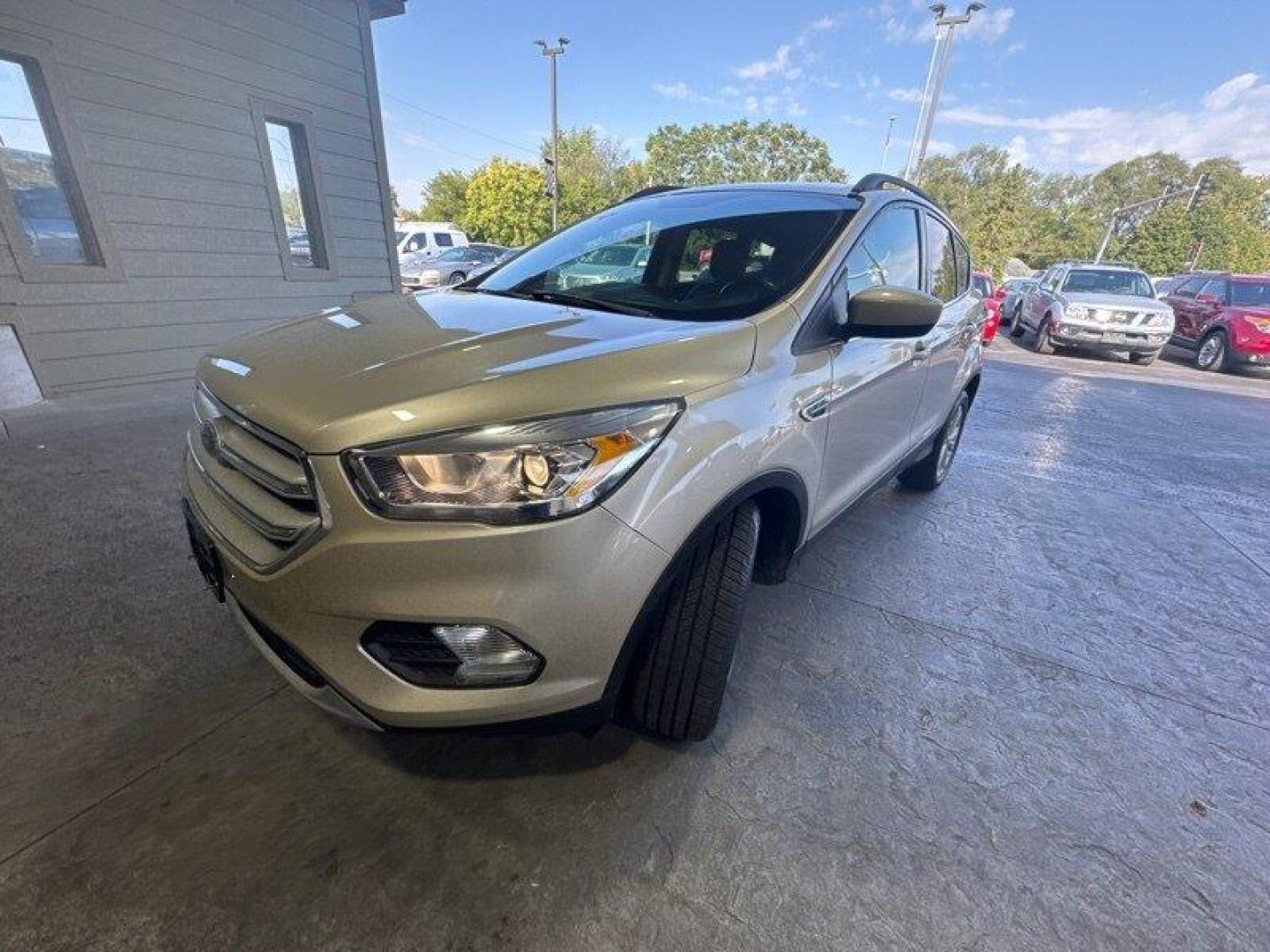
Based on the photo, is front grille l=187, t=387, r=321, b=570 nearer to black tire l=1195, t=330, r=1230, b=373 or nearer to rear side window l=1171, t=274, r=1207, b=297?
black tire l=1195, t=330, r=1230, b=373

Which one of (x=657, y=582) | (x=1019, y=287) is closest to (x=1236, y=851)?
(x=657, y=582)

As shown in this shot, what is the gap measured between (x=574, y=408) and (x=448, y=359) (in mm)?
356

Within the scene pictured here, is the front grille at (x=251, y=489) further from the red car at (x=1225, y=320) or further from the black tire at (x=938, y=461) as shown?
the red car at (x=1225, y=320)

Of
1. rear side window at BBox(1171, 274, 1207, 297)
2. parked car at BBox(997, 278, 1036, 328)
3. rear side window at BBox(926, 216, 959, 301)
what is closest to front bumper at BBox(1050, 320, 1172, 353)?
rear side window at BBox(1171, 274, 1207, 297)

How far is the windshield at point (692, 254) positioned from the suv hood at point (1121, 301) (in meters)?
10.8

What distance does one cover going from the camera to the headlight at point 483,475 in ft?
3.80

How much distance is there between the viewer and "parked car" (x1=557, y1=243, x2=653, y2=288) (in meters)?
2.29

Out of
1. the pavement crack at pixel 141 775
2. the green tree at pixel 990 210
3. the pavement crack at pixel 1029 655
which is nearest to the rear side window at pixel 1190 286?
the pavement crack at pixel 1029 655

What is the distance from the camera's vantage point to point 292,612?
1.27 meters

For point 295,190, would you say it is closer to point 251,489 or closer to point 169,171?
point 169,171

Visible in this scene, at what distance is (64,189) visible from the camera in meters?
4.44

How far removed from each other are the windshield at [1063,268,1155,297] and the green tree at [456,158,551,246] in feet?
91.5

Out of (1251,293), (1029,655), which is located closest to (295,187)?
(1029,655)

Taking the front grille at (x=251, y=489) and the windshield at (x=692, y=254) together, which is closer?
the front grille at (x=251, y=489)
